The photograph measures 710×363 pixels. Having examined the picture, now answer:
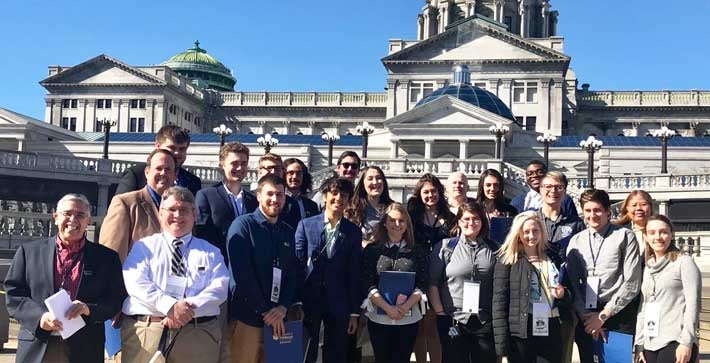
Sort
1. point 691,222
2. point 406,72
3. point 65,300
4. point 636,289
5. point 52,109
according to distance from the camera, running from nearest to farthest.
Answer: point 65,300 < point 636,289 < point 691,222 < point 406,72 < point 52,109

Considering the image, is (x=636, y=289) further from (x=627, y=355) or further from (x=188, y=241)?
(x=188, y=241)

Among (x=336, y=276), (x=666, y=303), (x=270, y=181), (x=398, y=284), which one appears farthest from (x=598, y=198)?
(x=270, y=181)

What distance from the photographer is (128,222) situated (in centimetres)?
750

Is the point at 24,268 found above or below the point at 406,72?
below

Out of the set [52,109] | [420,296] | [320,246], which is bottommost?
[420,296]

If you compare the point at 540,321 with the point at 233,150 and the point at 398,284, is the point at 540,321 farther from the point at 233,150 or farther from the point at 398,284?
the point at 233,150

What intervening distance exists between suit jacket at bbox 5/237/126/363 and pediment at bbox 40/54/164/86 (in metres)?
75.8

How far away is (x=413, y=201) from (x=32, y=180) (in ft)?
108

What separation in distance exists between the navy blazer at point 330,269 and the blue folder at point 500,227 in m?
2.14

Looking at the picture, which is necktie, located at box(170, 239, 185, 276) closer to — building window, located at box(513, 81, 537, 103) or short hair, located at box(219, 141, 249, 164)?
short hair, located at box(219, 141, 249, 164)

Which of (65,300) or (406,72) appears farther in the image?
(406,72)

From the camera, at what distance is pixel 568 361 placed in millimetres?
8625

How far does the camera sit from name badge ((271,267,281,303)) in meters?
7.61

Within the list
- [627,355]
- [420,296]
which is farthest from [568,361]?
[420,296]
